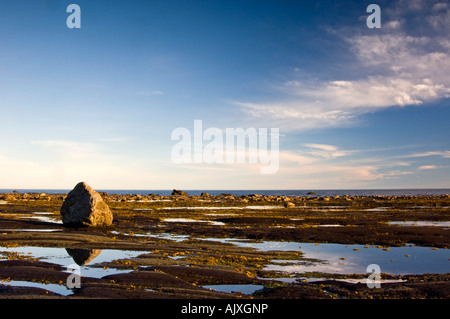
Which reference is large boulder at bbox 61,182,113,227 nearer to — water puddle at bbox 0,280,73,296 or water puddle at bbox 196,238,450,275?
water puddle at bbox 196,238,450,275

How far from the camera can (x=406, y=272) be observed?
1559 cm

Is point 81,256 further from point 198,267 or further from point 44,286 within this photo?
point 198,267

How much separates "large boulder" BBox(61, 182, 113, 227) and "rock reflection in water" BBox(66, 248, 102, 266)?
35.7ft

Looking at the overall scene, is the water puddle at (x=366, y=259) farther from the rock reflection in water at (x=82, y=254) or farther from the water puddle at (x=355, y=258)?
the rock reflection in water at (x=82, y=254)

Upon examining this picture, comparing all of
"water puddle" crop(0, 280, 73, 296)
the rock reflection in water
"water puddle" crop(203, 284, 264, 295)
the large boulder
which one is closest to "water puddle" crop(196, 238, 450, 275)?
"water puddle" crop(203, 284, 264, 295)

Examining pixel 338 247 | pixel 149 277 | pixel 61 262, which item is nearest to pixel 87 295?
pixel 149 277

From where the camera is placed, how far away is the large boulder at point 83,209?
101ft

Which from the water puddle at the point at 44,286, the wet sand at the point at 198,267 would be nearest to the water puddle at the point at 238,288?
the wet sand at the point at 198,267

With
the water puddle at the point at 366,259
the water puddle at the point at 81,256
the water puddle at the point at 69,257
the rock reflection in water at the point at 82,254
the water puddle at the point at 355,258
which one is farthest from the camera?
the rock reflection in water at the point at 82,254

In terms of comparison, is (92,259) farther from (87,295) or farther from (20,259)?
(87,295)

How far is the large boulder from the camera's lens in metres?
30.8

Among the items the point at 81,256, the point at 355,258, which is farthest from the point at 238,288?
the point at 81,256

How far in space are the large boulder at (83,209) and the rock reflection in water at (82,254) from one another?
429 inches

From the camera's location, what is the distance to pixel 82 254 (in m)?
18.9
